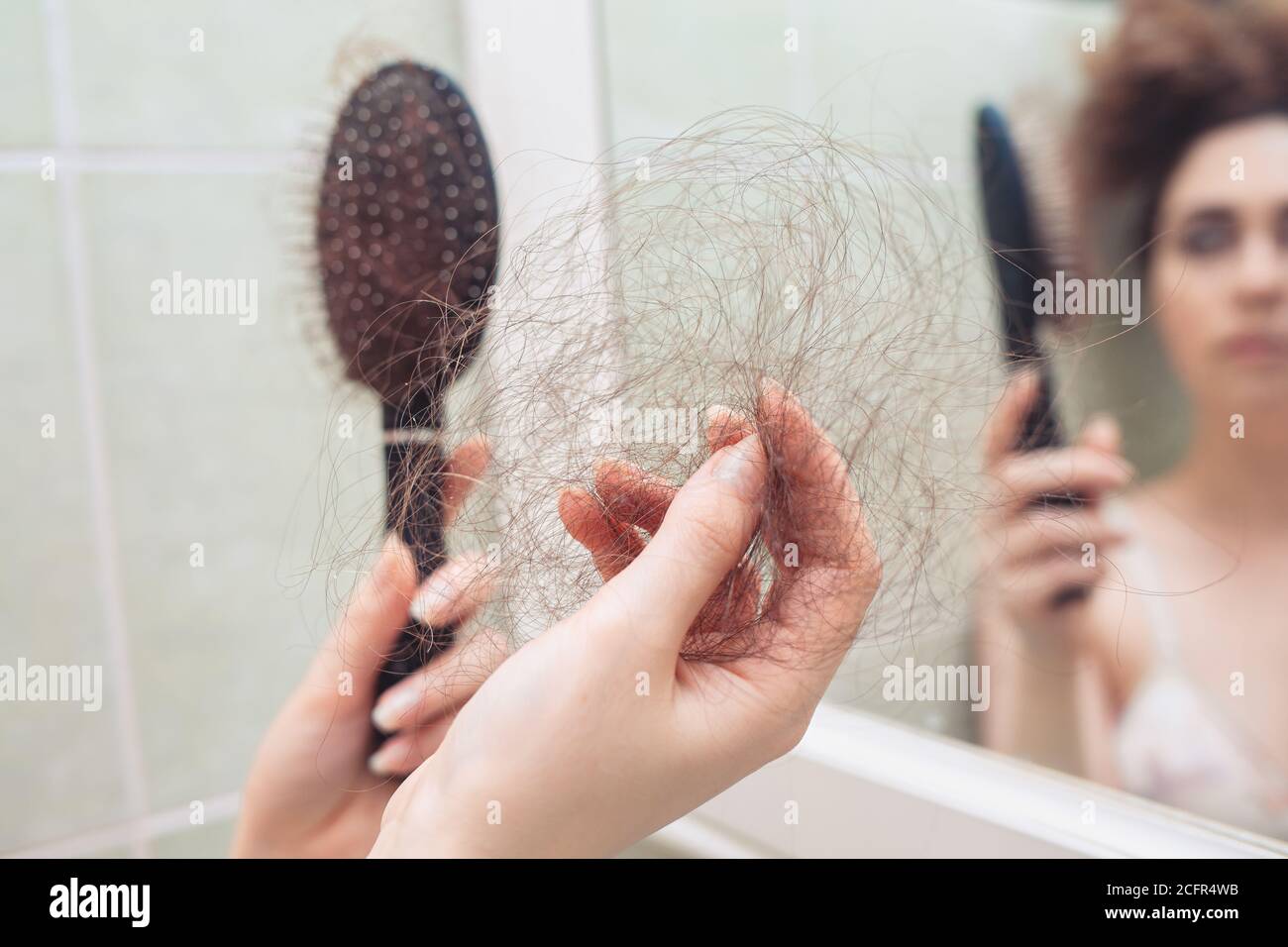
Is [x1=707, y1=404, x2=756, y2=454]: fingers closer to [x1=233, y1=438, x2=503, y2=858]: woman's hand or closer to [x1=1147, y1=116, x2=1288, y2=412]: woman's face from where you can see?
[x1=233, y1=438, x2=503, y2=858]: woman's hand

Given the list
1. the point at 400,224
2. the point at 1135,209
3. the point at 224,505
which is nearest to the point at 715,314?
the point at 400,224

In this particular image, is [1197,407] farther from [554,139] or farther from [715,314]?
[554,139]

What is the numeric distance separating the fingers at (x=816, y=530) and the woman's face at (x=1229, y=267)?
25cm

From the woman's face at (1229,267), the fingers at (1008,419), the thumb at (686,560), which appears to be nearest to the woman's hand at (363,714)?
the thumb at (686,560)

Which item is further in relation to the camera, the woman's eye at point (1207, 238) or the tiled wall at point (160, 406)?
the tiled wall at point (160, 406)

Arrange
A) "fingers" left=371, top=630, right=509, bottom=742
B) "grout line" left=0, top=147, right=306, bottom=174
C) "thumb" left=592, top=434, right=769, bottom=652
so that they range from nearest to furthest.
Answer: "thumb" left=592, top=434, right=769, bottom=652
"fingers" left=371, top=630, right=509, bottom=742
"grout line" left=0, top=147, right=306, bottom=174

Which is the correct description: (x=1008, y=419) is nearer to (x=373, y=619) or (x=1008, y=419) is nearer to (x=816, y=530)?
(x=816, y=530)

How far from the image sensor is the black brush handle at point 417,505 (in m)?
0.34

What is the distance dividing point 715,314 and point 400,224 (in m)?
0.16

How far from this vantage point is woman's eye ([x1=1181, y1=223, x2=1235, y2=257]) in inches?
15.7

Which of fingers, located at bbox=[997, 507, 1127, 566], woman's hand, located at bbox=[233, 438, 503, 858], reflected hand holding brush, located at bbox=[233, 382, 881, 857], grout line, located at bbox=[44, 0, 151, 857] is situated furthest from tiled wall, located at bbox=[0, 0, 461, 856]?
fingers, located at bbox=[997, 507, 1127, 566]

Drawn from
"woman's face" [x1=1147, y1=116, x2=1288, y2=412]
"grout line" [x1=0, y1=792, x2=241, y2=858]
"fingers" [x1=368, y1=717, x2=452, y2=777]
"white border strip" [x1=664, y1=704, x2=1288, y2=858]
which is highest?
"woman's face" [x1=1147, y1=116, x2=1288, y2=412]

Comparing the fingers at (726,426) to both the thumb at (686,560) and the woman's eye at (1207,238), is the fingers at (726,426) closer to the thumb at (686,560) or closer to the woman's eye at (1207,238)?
the thumb at (686,560)

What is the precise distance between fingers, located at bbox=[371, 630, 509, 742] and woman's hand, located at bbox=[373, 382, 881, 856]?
0.22 ft
